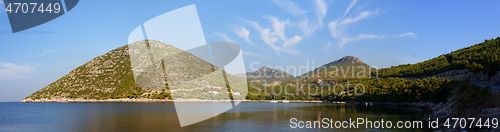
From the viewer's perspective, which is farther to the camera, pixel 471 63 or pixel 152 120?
pixel 471 63

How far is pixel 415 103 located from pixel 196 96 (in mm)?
96541

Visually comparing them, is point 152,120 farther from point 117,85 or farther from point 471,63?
point 117,85

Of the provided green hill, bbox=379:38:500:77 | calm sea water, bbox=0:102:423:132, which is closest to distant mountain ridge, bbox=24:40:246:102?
green hill, bbox=379:38:500:77

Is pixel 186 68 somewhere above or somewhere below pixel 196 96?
above

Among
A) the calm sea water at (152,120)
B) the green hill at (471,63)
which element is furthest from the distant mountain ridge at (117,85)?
the calm sea water at (152,120)

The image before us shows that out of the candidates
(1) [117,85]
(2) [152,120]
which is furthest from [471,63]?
(1) [117,85]

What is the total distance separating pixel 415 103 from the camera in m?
112

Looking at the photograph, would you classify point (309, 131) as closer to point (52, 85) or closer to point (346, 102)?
point (346, 102)

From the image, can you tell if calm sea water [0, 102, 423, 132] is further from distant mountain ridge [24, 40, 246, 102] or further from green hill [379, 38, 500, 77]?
distant mountain ridge [24, 40, 246, 102]

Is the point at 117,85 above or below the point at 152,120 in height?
above

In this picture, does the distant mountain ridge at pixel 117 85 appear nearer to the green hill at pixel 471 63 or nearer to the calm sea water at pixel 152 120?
the green hill at pixel 471 63

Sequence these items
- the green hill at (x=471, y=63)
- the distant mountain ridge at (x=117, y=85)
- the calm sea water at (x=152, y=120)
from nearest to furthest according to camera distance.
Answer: the calm sea water at (x=152, y=120) < the green hill at (x=471, y=63) < the distant mountain ridge at (x=117, y=85)

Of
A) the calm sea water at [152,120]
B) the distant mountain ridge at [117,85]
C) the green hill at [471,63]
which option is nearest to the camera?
the calm sea water at [152,120]

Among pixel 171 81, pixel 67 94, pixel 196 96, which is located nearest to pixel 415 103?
pixel 196 96
